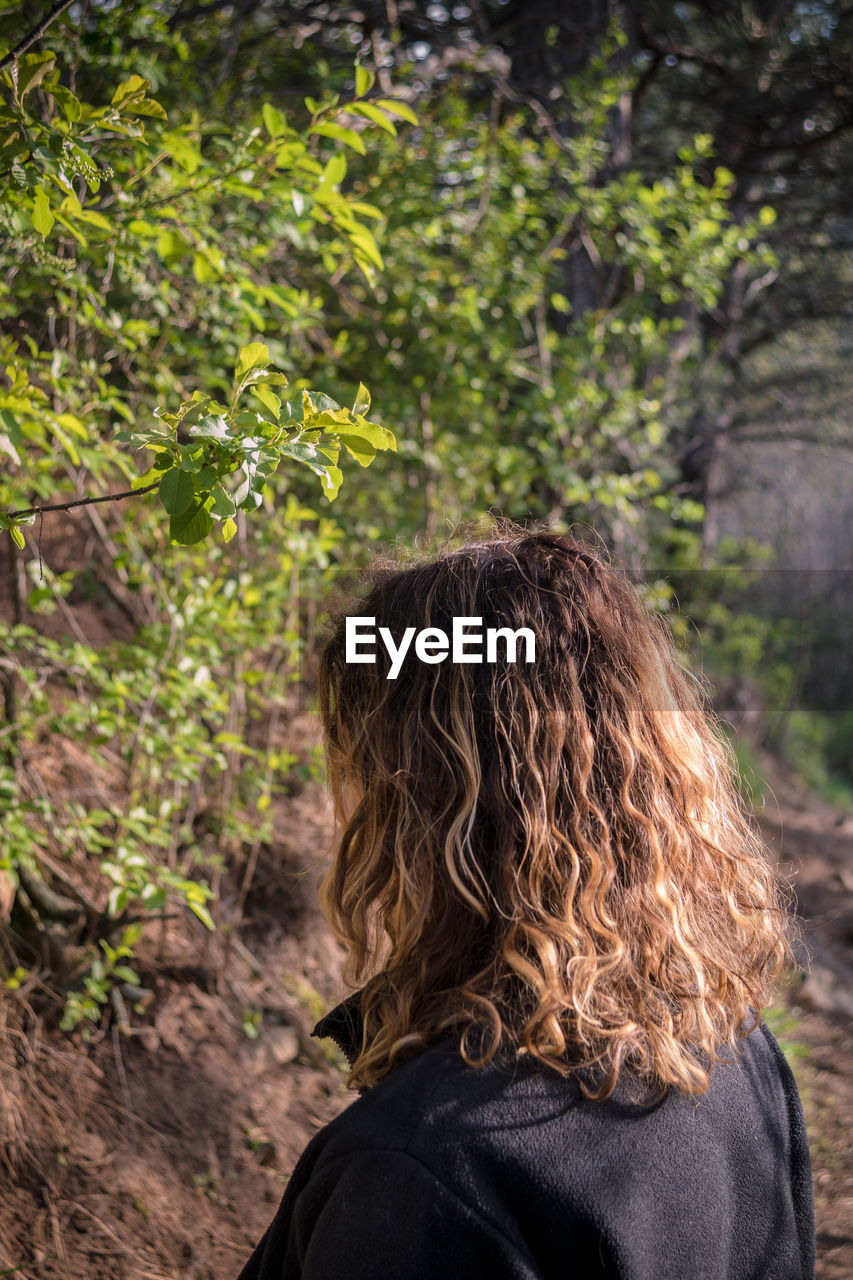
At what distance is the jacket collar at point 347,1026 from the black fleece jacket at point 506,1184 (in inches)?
7.6

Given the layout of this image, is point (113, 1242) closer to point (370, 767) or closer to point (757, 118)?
point (370, 767)

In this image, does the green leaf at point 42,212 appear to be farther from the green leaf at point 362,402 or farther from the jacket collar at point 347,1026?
the jacket collar at point 347,1026

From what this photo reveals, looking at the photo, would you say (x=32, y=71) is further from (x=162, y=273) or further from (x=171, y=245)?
(x=162, y=273)

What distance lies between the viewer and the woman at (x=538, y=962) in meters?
0.90

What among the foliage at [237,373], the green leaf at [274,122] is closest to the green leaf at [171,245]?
the foliage at [237,373]

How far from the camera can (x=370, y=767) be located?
1219mm

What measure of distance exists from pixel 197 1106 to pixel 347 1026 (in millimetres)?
1847

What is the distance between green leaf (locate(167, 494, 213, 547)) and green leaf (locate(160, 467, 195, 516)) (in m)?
0.05

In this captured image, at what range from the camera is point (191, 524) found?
1.21 m

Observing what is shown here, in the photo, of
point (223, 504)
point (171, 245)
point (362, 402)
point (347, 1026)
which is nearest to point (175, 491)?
point (223, 504)

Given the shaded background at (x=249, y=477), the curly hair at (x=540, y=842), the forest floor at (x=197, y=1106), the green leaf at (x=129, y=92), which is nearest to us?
the curly hair at (x=540, y=842)

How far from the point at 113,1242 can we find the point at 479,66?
472cm

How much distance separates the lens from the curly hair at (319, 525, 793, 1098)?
1031mm

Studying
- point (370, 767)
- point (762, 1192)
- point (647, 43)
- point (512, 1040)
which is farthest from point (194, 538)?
point (647, 43)
